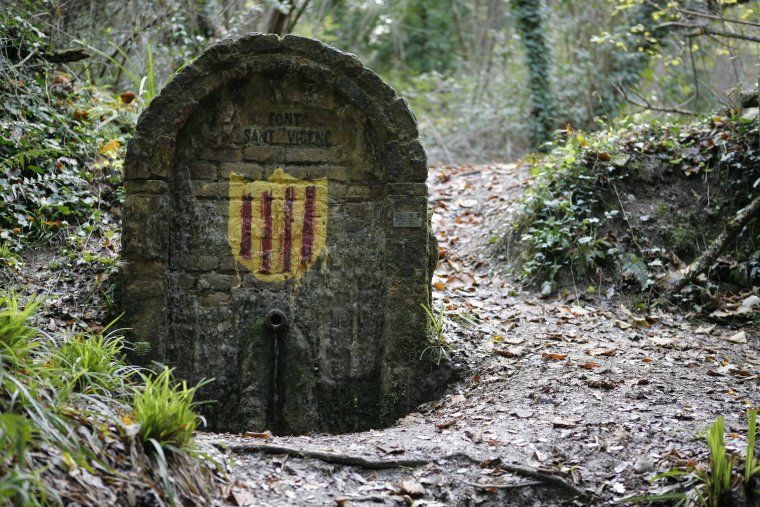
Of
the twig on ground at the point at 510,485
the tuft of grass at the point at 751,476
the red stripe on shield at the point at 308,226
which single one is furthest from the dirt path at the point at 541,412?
the red stripe on shield at the point at 308,226

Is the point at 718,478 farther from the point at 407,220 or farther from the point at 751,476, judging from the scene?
the point at 407,220

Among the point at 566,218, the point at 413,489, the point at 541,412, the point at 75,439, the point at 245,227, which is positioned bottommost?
the point at 413,489

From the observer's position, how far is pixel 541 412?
4328 millimetres

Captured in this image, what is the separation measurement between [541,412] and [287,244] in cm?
209

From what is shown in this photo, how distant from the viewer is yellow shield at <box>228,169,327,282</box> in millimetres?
5105

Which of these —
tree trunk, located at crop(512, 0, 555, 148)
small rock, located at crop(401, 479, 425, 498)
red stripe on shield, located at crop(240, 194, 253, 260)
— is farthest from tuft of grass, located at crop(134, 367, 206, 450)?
tree trunk, located at crop(512, 0, 555, 148)

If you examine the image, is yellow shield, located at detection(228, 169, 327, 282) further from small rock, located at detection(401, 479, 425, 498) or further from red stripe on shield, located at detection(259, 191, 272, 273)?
small rock, located at detection(401, 479, 425, 498)

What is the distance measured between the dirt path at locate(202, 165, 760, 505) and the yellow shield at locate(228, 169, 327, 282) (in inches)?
49.5

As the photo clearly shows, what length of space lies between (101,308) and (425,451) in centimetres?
259

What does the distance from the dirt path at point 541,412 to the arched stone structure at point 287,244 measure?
2.05ft

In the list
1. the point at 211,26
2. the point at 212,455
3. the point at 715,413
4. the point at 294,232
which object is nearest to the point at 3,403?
the point at 212,455

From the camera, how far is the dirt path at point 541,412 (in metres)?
3.54

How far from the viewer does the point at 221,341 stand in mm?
5047

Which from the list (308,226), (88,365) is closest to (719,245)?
(308,226)
